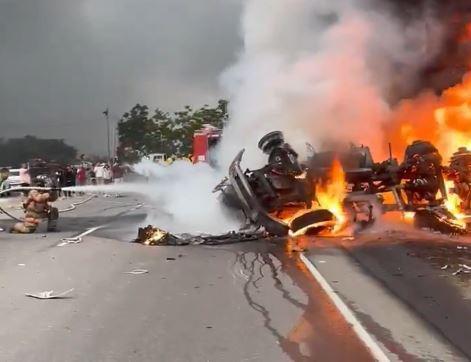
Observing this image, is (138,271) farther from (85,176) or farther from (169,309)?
(85,176)

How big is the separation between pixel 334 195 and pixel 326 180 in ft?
1.09

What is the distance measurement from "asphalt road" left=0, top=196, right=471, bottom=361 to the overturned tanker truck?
42.0 inches

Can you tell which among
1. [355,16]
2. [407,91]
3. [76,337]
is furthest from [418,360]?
[407,91]

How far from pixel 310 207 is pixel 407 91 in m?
5.37

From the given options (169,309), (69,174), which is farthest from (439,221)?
(69,174)

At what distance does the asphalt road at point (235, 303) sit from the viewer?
511 centimetres

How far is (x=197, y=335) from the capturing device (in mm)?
5492

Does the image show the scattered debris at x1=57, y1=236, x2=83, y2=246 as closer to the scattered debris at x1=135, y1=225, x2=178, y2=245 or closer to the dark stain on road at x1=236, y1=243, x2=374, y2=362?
the scattered debris at x1=135, y1=225, x2=178, y2=245

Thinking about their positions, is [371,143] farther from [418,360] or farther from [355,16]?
[418,360]

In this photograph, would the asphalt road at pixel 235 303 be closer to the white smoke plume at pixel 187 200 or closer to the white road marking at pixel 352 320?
the white road marking at pixel 352 320

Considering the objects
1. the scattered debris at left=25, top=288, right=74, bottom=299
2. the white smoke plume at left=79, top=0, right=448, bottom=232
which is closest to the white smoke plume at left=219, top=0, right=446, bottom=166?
the white smoke plume at left=79, top=0, right=448, bottom=232

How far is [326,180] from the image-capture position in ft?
41.2

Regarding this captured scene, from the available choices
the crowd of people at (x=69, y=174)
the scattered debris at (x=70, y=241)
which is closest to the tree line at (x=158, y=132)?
the crowd of people at (x=69, y=174)

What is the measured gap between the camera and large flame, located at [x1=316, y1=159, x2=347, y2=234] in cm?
1255
